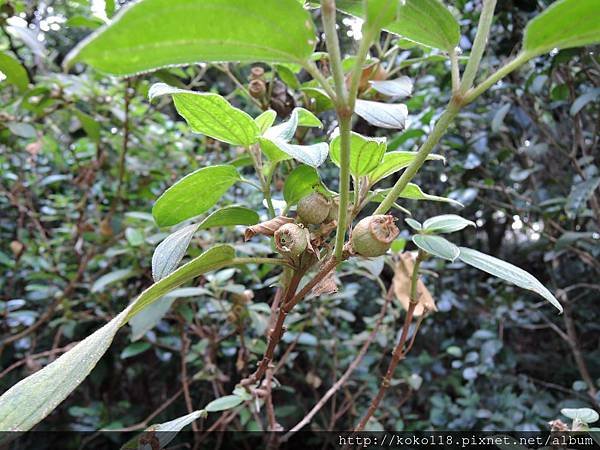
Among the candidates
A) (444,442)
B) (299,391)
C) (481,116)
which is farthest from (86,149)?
(444,442)

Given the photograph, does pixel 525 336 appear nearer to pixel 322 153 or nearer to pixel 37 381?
pixel 322 153

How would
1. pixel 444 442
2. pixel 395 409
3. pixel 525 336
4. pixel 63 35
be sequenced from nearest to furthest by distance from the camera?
1. pixel 444 442
2. pixel 395 409
3. pixel 525 336
4. pixel 63 35

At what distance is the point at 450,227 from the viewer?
0.42 metres

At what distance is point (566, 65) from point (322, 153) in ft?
2.89

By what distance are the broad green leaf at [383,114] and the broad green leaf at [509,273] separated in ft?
0.41

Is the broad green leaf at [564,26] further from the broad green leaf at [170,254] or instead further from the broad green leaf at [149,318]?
the broad green leaf at [149,318]

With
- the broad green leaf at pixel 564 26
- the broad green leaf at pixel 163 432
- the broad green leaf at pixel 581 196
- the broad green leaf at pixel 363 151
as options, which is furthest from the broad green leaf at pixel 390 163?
the broad green leaf at pixel 581 196

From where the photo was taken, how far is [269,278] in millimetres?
1158

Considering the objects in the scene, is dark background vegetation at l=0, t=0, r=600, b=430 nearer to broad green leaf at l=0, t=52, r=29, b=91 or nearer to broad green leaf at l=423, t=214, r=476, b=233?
broad green leaf at l=0, t=52, r=29, b=91

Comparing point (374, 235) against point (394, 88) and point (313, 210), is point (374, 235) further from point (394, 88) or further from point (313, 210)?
point (394, 88)

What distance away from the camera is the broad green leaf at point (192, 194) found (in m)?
0.37

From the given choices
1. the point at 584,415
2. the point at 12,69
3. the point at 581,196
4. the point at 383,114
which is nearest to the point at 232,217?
the point at 383,114

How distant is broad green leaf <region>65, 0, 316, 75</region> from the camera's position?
0.60 ft

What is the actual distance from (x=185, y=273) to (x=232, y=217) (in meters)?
0.08
